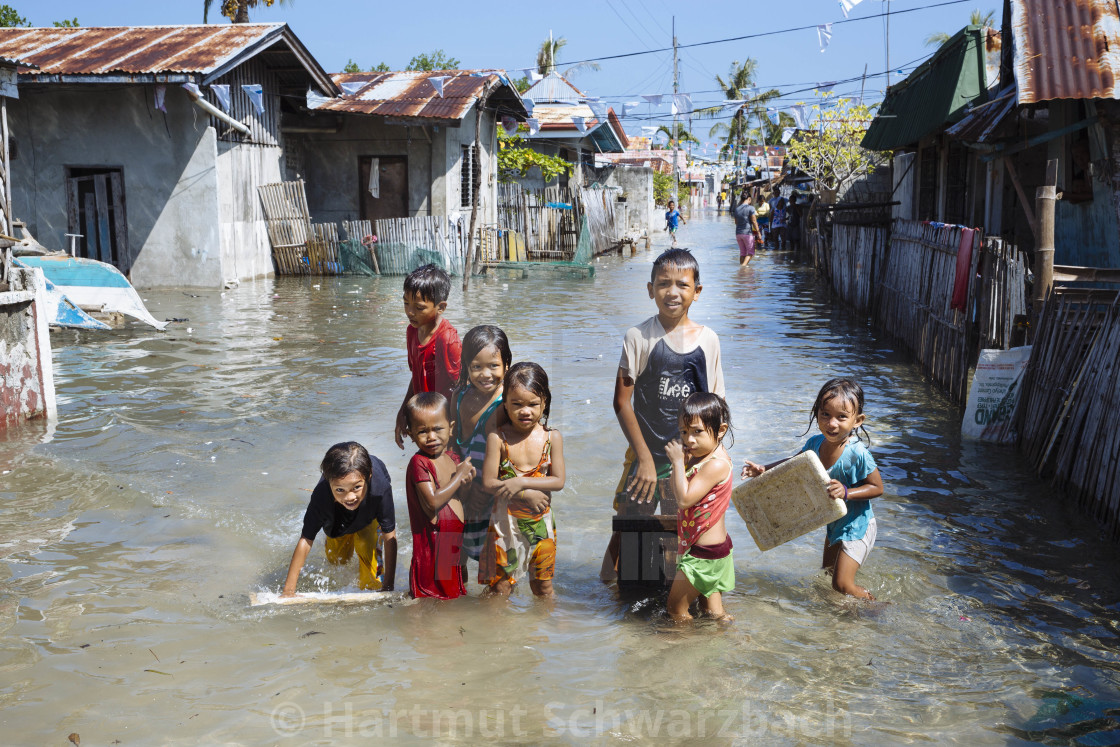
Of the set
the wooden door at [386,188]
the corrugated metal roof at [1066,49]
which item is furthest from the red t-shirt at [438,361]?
the wooden door at [386,188]

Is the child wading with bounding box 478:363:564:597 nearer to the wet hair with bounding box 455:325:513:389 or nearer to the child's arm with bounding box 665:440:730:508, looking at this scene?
the wet hair with bounding box 455:325:513:389

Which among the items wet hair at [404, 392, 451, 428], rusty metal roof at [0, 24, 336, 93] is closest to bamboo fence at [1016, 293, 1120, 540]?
wet hair at [404, 392, 451, 428]

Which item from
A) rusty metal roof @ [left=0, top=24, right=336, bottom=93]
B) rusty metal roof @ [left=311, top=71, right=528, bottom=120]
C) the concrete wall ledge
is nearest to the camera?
the concrete wall ledge

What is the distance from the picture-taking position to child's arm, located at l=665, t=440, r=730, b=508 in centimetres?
378

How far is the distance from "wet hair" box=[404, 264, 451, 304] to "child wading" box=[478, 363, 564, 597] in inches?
31.8

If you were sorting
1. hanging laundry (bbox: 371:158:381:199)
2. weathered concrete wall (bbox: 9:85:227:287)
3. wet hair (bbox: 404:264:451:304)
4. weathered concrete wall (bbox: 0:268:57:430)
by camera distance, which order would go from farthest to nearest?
hanging laundry (bbox: 371:158:381:199) → weathered concrete wall (bbox: 9:85:227:287) → weathered concrete wall (bbox: 0:268:57:430) → wet hair (bbox: 404:264:451:304)

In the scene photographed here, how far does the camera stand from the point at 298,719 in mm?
3385

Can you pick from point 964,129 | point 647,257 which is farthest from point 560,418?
point 647,257

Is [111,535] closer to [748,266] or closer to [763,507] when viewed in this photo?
[763,507]

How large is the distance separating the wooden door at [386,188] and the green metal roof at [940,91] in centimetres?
1012

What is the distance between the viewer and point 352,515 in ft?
13.9

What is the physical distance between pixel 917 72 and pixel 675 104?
265 inches

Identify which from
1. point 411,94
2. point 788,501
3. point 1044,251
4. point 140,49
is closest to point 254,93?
point 140,49

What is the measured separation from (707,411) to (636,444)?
1.46 ft
